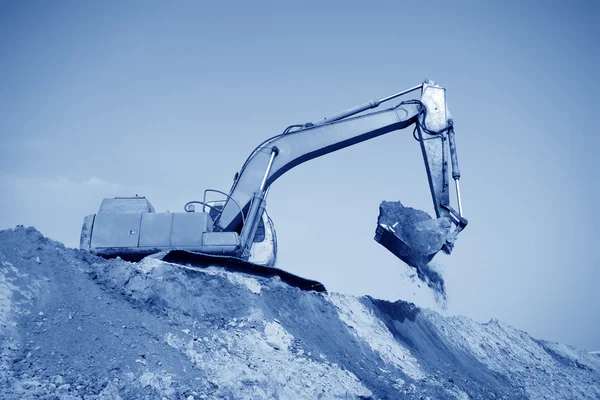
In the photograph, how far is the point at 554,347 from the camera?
1594 cm

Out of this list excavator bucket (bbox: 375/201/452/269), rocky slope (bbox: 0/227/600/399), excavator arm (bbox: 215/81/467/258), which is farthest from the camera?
excavator arm (bbox: 215/81/467/258)

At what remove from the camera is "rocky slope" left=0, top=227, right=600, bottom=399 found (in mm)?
4777

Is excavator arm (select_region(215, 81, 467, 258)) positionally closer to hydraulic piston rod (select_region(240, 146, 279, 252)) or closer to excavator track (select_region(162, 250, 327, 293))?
hydraulic piston rod (select_region(240, 146, 279, 252))

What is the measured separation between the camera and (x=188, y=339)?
5828mm

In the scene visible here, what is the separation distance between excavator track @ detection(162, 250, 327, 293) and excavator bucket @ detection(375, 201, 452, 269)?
158 centimetres

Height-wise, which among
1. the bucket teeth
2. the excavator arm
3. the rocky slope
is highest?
the excavator arm

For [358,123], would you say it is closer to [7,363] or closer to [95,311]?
[95,311]

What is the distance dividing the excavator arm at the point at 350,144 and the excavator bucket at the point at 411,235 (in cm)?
5

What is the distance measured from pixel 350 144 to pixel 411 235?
7.79 ft

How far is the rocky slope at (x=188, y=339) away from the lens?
478cm

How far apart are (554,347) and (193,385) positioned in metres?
14.4

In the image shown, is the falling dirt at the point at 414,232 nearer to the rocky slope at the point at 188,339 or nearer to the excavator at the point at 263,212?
the excavator at the point at 263,212

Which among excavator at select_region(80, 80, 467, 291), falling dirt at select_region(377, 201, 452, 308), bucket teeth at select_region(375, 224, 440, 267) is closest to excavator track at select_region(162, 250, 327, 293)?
excavator at select_region(80, 80, 467, 291)

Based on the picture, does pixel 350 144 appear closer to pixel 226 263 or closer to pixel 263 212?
pixel 263 212
